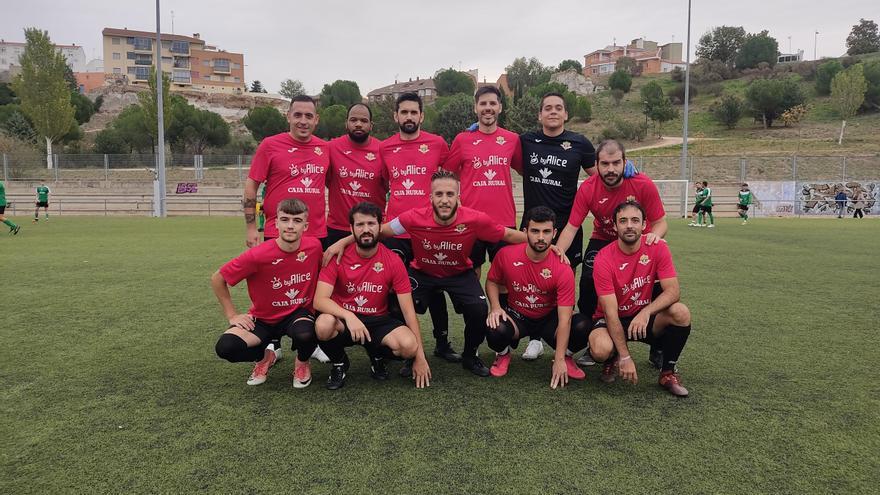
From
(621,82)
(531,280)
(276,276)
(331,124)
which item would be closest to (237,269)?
(276,276)

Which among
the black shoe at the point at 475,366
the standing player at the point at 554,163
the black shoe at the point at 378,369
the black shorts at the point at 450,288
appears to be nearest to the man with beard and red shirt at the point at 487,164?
the standing player at the point at 554,163

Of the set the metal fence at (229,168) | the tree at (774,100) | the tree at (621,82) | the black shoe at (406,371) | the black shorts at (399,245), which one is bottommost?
the black shoe at (406,371)

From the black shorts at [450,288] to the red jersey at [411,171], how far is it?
560mm

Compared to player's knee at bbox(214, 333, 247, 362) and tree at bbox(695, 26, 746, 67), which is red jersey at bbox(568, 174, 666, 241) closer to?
player's knee at bbox(214, 333, 247, 362)

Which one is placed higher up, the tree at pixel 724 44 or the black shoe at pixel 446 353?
the tree at pixel 724 44

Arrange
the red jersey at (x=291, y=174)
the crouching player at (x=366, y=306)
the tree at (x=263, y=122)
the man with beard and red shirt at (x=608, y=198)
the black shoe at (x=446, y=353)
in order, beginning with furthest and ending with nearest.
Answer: the tree at (x=263, y=122)
the red jersey at (x=291, y=174)
the black shoe at (x=446, y=353)
the man with beard and red shirt at (x=608, y=198)
the crouching player at (x=366, y=306)

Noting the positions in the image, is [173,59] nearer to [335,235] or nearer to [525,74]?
[525,74]

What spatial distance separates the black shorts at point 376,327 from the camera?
3896mm

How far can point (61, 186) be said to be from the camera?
94.7 ft

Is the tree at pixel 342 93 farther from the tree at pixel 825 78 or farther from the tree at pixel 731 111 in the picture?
the tree at pixel 825 78

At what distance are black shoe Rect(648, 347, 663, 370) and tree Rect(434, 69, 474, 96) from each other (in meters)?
86.4

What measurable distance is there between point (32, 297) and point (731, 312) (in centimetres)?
813

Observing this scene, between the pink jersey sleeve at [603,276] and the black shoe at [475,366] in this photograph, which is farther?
the black shoe at [475,366]

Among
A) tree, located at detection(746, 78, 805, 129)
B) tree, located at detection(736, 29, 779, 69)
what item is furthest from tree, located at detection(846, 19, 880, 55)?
tree, located at detection(746, 78, 805, 129)
